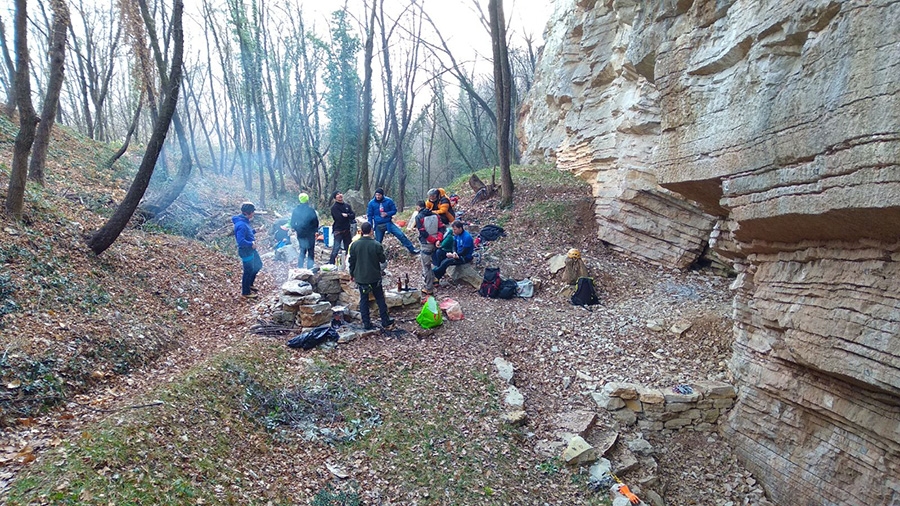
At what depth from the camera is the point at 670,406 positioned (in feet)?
23.3

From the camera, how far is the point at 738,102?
5.92 meters

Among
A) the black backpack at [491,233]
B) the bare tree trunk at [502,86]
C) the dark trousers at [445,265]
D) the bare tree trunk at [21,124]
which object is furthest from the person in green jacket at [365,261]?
the bare tree trunk at [502,86]

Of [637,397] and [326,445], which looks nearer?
[326,445]

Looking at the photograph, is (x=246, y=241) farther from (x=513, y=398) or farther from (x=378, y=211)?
(x=513, y=398)

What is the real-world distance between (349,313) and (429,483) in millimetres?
→ 4127

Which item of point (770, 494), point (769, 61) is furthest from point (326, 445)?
point (769, 61)

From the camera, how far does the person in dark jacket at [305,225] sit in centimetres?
1049

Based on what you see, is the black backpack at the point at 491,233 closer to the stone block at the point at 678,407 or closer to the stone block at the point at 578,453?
the stone block at the point at 678,407

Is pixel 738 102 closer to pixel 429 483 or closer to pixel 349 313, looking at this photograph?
pixel 429 483

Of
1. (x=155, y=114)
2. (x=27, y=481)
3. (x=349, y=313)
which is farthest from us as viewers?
(x=155, y=114)

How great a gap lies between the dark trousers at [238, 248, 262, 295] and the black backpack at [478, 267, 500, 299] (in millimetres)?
5068

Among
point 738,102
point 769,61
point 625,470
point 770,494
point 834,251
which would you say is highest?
point 769,61

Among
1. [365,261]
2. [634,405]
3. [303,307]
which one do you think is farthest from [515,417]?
[303,307]

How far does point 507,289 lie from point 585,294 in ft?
5.92
